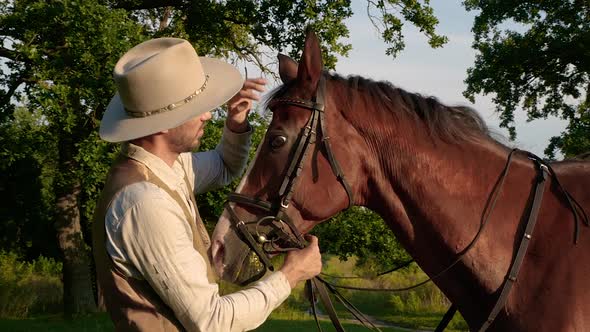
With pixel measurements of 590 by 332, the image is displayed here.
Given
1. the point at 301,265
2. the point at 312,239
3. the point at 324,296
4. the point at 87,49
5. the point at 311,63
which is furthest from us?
the point at 87,49

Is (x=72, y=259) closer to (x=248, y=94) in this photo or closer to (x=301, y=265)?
(x=248, y=94)

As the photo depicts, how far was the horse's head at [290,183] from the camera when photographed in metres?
2.86

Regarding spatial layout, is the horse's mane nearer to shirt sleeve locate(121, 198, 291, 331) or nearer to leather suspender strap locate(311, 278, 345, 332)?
leather suspender strap locate(311, 278, 345, 332)

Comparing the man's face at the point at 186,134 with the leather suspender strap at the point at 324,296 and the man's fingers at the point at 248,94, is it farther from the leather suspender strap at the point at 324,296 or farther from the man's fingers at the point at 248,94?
the leather suspender strap at the point at 324,296

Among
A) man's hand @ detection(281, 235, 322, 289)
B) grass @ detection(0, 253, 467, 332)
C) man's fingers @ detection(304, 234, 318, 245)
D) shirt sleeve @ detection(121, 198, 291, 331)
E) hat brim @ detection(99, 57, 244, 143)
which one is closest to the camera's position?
shirt sleeve @ detection(121, 198, 291, 331)

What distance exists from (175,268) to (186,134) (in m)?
0.55

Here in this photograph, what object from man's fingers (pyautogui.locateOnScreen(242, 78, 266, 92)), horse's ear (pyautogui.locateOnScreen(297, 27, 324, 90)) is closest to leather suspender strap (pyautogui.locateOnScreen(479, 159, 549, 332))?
horse's ear (pyautogui.locateOnScreen(297, 27, 324, 90))

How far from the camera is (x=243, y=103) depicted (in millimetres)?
3309

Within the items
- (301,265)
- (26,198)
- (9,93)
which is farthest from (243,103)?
(26,198)

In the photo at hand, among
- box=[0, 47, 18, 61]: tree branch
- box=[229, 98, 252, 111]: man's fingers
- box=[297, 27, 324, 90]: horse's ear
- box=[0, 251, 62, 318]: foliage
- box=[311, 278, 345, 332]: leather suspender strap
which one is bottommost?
box=[0, 251, 62, 318]: foliage

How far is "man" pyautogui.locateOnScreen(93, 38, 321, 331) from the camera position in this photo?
2125 millimetres

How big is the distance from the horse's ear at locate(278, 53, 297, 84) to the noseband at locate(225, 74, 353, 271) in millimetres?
322

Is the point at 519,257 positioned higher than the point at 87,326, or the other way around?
the point at 519,257

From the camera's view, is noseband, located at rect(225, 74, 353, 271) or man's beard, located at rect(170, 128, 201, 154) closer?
man's beard, located at rect(170, 128, 201, 154)
